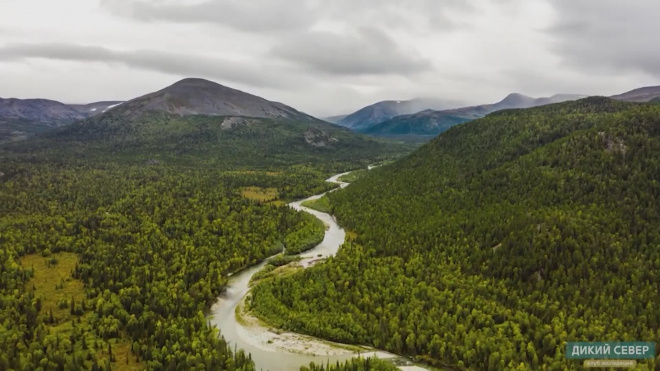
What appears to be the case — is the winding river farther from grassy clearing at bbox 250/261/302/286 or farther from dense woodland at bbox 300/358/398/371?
grassy clearing at bbox 250/261/302/286

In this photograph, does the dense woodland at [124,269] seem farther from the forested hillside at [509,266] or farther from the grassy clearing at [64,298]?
the forested hillside at [509,266]

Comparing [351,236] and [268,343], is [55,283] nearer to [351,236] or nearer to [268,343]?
[268,343]

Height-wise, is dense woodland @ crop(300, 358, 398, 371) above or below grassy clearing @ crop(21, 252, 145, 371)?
below

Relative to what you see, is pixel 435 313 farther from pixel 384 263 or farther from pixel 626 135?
pixel 626 135

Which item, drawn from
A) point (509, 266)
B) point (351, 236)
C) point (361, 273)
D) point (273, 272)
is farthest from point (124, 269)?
point (509, 266)

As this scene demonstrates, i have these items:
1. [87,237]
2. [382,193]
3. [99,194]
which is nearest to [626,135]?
[382,193]

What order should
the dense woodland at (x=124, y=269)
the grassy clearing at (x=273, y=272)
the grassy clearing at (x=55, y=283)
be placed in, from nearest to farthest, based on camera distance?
the dense woodland at (x=124, y=269) < the grassy clearing at (x=55, y=283) < the grassy clearing at (x=273, y=272)

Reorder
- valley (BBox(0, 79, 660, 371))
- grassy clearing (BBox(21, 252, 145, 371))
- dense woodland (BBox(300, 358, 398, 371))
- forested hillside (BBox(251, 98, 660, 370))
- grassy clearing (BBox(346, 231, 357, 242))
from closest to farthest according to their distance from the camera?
dense woodland (BBox(300, 358, 398, 371))
grassy clearing (BBox(21, 252, 145, 371))
valley (BBox(0, 79, 660, 371))
forested hillside (BBox(251, 98, 660, 370))
grassy clearing (BBox(346, 231, 357, 242))

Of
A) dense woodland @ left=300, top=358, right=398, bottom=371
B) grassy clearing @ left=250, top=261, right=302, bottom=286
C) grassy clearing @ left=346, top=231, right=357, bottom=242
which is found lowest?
dense woodland @ left=300, top=358, right=398, bottom=371

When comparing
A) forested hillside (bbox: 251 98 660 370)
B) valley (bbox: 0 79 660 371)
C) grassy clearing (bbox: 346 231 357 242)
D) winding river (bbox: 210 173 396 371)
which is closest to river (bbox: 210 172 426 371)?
winding river (bbox: 210 173 396 371)

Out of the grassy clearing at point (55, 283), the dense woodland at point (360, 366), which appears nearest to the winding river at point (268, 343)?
the dense woodland at point (360, 366)
